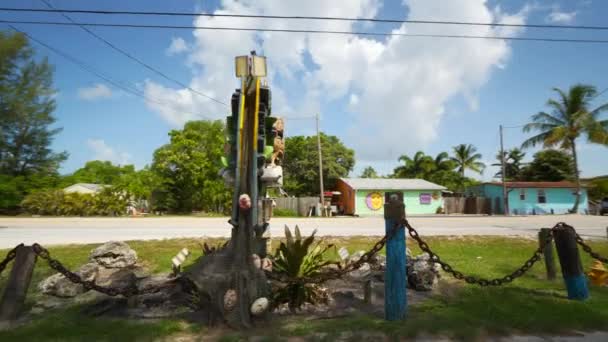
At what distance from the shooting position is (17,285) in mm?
4070

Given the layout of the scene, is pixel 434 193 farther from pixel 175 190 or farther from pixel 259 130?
pixel 259 130

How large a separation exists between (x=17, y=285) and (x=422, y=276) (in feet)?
17.7

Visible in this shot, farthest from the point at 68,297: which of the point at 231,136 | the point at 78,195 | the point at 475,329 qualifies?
the point at 78,195

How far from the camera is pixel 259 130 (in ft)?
14.8

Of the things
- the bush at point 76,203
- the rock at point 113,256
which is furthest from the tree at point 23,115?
the rock at point 113,256

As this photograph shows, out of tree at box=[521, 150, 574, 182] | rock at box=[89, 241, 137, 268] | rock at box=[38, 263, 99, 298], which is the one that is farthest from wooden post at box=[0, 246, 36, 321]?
tree at box=[521, 150, 574, 182]

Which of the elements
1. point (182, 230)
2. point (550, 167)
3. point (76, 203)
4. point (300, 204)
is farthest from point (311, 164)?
point (550, 167)

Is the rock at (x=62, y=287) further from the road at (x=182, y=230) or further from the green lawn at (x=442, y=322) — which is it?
the road at (x=182, y=230)

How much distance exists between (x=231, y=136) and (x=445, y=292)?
3931mm

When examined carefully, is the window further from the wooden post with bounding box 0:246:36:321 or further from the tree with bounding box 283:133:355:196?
the wooden post with bounding box 0:246:36:321

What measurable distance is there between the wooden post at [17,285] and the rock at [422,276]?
5188mm

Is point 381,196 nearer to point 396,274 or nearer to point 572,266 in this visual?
point 572,266

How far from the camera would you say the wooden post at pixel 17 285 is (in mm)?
4008

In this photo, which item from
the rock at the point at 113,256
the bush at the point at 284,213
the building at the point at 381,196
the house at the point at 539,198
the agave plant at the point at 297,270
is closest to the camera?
the agave plant at the point at 297,270
